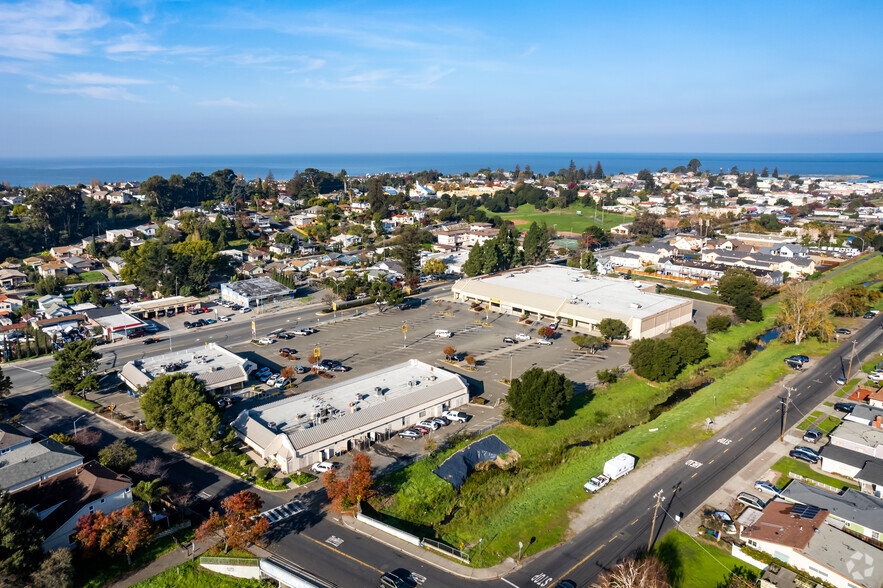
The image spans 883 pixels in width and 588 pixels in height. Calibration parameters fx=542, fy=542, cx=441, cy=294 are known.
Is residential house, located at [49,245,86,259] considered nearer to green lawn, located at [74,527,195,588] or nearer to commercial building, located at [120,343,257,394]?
commercial building, located at [120,343,257,394]

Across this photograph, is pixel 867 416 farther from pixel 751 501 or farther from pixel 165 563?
pixel 165 563

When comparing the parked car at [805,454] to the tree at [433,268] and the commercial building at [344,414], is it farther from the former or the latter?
the tree at [433,268]

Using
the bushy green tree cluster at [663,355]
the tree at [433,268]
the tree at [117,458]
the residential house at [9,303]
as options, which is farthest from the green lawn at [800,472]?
the residential house at [9,303]

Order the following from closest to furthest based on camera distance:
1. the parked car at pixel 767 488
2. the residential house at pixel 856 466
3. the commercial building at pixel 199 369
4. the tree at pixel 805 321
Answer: the parked car at pixel 767 488 < the residential house at pixel 856 466 < the commercial building at pixel 199 369 < the tree at pixel 805 321

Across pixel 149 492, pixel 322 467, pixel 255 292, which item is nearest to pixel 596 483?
pixel 322 467

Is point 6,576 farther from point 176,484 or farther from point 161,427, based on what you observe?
point 161,427

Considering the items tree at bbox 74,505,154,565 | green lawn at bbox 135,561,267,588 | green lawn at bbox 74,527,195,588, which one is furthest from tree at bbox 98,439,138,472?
green lawn at bbox 135,561,267,588

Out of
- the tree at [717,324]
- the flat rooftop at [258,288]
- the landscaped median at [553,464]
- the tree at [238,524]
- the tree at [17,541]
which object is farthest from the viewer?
the flat rooftop at [258,288]
